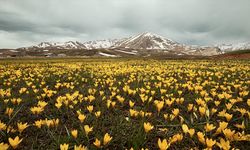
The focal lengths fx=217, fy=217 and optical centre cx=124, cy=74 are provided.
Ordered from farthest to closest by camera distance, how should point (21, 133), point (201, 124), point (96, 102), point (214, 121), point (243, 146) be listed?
1. point (96, 102)
2. point (214, 121)
3. point (201, 124)
4. point (21, 133)
5. point (243, 146)

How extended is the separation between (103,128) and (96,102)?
5.52 feet

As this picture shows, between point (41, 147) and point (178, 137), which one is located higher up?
point (178, 137)

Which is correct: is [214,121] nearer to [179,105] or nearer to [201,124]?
[201,124]

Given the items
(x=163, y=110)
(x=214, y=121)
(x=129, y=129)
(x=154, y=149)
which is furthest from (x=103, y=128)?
(x=214, y=121)

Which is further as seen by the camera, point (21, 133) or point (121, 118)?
point (121, 118)

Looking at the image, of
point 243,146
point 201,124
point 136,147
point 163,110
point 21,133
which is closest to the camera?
point 136,147

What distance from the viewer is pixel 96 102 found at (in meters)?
5.46

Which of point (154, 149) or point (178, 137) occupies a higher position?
point (178, 137)

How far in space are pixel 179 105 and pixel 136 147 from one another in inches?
104

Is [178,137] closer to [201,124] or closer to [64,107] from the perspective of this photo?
[201,124]

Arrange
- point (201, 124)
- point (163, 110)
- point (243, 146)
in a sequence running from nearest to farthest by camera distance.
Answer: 1. point (243, 146)
2. point (201, 124)
3. point (163, 110)

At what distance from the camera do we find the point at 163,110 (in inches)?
197

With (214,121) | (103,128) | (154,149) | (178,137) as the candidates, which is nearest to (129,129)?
(103,128)

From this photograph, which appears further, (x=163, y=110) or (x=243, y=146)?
(x=163, y=110)
